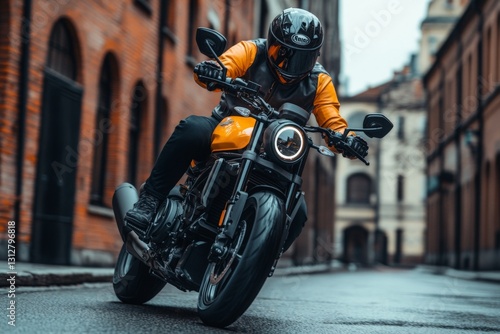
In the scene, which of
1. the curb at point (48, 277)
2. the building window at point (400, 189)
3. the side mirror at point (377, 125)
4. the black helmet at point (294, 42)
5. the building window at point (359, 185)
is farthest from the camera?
the building window at point (359, 185)

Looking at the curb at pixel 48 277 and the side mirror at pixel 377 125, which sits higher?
the side mirror at pixel 377 125

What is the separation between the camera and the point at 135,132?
742 inches

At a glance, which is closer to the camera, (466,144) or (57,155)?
(57,155)

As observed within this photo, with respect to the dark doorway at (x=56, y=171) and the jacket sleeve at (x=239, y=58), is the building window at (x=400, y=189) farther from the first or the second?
the jacket sleeve at (x=239, y=58)

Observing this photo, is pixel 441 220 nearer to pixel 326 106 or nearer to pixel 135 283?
pixel 135 283

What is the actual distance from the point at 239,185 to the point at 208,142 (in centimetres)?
57

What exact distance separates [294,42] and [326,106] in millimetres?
666

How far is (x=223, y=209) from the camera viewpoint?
234 inches

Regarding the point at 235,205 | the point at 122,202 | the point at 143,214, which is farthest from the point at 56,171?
the point at 235,205

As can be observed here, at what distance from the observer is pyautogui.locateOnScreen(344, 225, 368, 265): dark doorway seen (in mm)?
75188

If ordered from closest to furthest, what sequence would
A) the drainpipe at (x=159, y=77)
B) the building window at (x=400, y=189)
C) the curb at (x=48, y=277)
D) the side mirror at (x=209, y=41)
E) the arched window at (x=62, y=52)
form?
1. the side mirror at (x=209, y=41)
2. the curb at (x=48, y=277)
3. the arched window at (x=62, y=52)
4. the drainpipe at (x=159, y=77)
5. the building window at (x=400, y=189)

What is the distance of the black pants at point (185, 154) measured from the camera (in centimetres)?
611

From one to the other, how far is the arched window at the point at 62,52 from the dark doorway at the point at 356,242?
60.8m

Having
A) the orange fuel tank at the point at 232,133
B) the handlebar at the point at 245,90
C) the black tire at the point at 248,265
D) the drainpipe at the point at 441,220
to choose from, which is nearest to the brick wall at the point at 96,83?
the orange fuel tank at the point at 232,133
